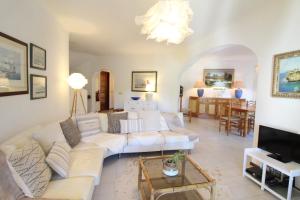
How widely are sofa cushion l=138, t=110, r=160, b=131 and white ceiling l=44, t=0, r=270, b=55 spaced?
175cm

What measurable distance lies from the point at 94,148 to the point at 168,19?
197 cm

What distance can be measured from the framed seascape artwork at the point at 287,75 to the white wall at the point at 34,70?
3.29 m

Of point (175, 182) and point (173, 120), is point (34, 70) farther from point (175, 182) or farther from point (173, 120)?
point (173, 120)

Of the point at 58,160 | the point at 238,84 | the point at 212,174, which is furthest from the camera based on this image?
the point at 238,84

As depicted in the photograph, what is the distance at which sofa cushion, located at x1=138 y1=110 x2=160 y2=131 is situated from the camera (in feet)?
12.0

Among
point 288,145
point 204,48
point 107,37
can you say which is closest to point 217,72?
point 204,48

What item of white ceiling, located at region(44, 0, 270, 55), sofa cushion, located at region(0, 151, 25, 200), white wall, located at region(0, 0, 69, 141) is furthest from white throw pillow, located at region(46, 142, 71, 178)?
white ceiling, located at region(44, 0, 270, 55)

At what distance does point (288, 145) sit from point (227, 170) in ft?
3.22

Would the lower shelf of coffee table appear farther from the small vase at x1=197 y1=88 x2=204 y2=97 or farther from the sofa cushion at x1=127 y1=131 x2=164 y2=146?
the small vase at x1=197 y1=88 x2=204 y2=97

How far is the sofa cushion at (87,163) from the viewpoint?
1.89 meters

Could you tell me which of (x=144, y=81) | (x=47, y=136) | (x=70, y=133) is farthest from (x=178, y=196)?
(x=144, y=81)

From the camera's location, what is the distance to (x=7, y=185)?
1.25 m

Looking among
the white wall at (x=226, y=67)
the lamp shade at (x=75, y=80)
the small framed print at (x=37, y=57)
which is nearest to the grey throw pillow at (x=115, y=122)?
the lamp shade at (x=75, y=80)

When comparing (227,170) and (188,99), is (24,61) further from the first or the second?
(188,99)
